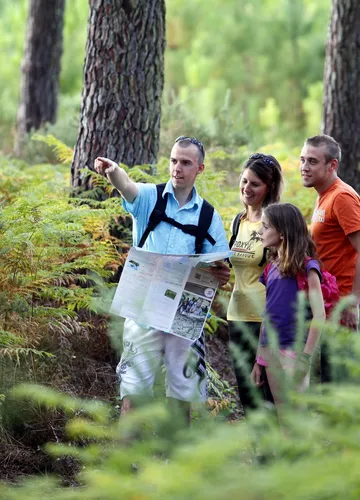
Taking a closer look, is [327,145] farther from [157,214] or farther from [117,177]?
[117,177]

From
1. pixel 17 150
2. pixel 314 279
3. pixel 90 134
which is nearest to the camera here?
pixel 314 279

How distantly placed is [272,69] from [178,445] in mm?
22963

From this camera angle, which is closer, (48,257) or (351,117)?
(48,257)

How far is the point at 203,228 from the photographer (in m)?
4.70

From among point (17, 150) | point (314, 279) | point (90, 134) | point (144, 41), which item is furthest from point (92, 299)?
point (17, 150)

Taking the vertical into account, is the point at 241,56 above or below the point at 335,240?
above

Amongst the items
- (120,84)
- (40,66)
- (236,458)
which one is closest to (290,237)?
(236,458)

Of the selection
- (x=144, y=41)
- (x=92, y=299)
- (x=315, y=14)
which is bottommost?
(x=92, y=299)

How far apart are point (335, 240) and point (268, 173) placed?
63 centimetres

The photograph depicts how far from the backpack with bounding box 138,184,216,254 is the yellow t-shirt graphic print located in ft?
0.95

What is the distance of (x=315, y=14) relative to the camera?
22.8 meters

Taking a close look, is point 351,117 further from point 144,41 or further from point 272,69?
point 272,69

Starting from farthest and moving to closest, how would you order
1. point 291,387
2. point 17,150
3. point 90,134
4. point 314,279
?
point 17,150 → point 90,134 → point 314,279 → point 291,387

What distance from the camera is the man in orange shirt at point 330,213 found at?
16.4ft
